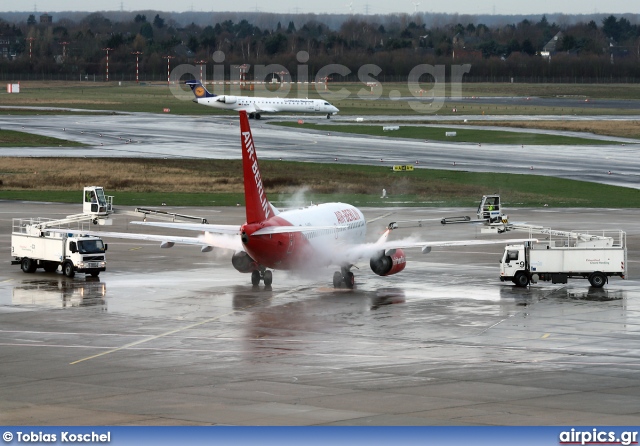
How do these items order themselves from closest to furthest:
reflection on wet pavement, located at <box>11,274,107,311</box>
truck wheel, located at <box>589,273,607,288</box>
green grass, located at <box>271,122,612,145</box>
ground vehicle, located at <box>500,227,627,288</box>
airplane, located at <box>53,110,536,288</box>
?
1. airplane, located at <box>53,110,536,288</box>
2. reflection on wet pavement, located at <box>11,274,107,311</box>
3. ground vehicle, located at <box>500,227,627,288</box>
4. truck wheel, located at <box>589,273,607,288</box>
5. green grass, located at <box>271,122,612,145</box>

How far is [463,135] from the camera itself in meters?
156

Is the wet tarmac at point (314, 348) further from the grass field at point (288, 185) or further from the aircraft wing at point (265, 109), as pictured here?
the aircraft wing at point (265, 109)

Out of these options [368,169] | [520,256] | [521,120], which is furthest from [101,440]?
[521,120]

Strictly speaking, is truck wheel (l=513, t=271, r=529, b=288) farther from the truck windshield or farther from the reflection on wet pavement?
the truck windshield

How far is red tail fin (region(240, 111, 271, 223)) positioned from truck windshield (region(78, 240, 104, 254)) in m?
13.8

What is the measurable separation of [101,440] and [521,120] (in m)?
167

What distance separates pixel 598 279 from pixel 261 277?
18.0 m

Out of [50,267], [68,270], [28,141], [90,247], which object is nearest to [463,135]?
[28,141]

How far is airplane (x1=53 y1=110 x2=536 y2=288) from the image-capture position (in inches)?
1943

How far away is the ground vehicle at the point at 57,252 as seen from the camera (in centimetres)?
5919

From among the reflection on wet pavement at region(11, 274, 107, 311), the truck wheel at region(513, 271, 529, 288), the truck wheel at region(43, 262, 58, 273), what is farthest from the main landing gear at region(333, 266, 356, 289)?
the truck wheel at region(43, 262, 58, 273)

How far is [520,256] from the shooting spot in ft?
185

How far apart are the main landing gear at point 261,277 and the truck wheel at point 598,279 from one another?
56.2ft

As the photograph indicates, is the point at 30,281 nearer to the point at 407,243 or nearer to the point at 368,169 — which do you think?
the point at 407,243
